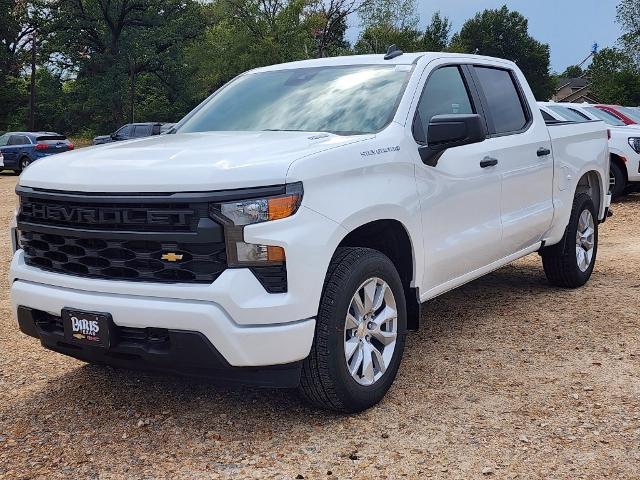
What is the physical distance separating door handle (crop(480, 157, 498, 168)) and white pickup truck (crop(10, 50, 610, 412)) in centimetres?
2

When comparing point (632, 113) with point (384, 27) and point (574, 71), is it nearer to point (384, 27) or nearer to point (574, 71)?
point (384, 27)

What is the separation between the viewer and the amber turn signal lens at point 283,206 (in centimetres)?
323

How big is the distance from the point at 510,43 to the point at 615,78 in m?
28.4

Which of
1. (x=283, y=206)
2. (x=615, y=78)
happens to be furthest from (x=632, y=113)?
(x=615, y=78)

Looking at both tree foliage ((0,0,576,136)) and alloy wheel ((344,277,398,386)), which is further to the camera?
tree foliage ((0,0,576,136))

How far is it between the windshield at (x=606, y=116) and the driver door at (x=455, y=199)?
940cm

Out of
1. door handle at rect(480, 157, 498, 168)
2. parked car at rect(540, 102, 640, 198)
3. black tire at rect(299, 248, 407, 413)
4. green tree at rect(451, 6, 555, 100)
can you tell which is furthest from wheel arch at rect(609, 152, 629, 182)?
green tree at rect(451, 6, 555, 100)

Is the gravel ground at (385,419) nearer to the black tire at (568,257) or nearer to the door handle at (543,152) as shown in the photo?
the black tire at (568,257)

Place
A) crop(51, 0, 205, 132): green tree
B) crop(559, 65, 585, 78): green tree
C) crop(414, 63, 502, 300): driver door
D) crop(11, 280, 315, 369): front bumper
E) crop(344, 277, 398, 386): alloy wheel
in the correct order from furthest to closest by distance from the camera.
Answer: crop(559, 65, 585, 78): green tree → crop(51, 0, 205, 132): green tree → crop(414, 63, 502, 300): driver door → crop(344, 277, 398, 386): alloy wheel → crop(11, 280, 315, 369): front bumper

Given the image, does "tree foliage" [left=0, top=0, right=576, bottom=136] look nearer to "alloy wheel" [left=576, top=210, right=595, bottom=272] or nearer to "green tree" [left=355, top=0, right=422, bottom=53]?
"green tree" [left=355, top=0, right=422, bottom=53]

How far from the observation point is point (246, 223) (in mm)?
3199

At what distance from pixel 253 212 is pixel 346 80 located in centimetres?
170

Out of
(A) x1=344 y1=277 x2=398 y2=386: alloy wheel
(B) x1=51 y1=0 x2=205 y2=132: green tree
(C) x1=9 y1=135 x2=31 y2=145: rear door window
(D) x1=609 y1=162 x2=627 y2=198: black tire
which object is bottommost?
(D) x1=609 y1=162 x2=627 y2=198: black tire

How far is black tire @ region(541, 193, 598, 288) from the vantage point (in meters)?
6.16
